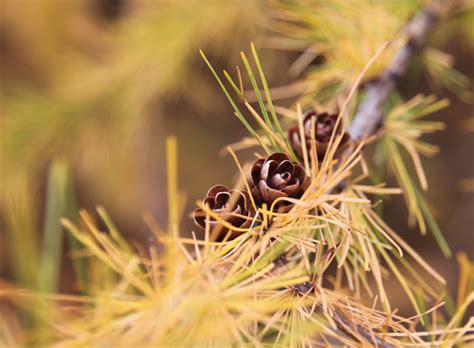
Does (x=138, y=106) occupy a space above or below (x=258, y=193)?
above

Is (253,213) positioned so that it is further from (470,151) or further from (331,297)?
(470,151)

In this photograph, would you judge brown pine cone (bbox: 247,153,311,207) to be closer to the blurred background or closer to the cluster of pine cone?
the cluster of pine cone

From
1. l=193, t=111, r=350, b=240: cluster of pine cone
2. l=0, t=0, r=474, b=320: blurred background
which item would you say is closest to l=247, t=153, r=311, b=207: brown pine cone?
l=193, t=111, r=350, b=240: cluster of pine cone

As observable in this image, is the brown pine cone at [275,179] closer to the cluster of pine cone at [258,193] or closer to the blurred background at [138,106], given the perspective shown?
the cluster of pine cone at [258,193]

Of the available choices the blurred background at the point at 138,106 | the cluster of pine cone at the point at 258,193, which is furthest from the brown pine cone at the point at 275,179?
the blurred background at the point at 138,106

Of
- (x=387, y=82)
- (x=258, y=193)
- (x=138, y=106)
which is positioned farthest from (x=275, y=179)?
(x=138, y=106)

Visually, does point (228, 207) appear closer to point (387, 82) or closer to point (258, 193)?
point (258, 193)

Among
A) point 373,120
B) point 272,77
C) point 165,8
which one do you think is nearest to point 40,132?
point 165,8
